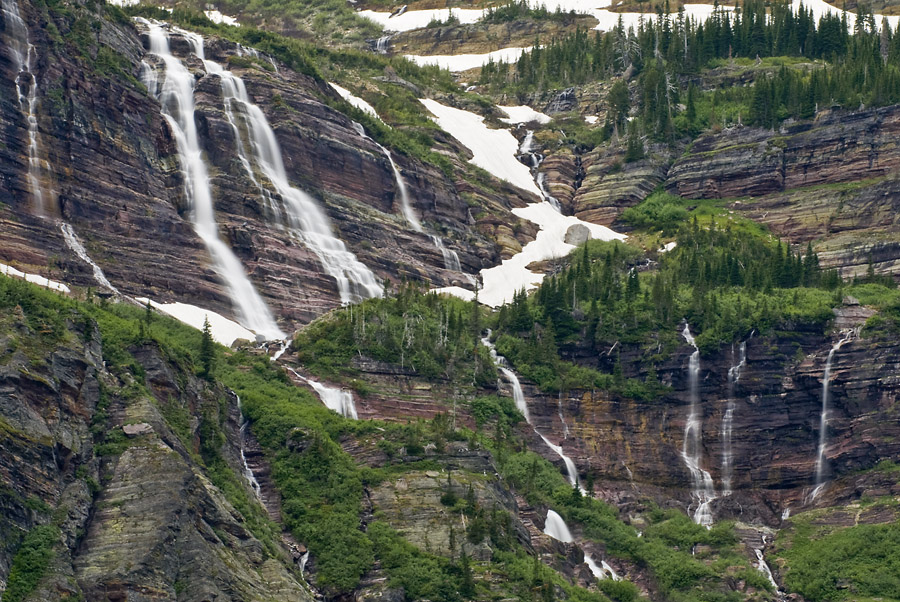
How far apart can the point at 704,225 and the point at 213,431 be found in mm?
69289

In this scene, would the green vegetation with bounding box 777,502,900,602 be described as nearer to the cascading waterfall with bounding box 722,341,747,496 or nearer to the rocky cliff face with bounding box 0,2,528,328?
the cascading waterfall with bounding box 722,341,747,496

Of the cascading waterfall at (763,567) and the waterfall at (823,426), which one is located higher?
the waterfall at (823,426)

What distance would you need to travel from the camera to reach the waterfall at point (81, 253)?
104562 millimetres

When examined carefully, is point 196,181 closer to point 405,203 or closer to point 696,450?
point 405,203

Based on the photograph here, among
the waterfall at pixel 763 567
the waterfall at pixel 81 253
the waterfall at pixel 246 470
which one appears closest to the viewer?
the waterfall at pixel 246 470

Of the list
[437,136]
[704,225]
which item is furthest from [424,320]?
[437,136]

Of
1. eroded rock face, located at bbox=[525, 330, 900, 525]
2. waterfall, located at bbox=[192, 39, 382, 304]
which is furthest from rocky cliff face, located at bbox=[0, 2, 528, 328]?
eroded rock face, located at bbox=[525, 330, 900, 525]

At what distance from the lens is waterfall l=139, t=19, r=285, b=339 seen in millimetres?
112562

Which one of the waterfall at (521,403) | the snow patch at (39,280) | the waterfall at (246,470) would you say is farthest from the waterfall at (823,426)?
the snow patch at (39,280)

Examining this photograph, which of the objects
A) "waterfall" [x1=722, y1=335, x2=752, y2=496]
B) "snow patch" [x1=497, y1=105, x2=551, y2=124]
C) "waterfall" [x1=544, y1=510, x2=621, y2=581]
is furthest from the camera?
"snow patch" [x1=497, y1=105, x2=551, y2=124]

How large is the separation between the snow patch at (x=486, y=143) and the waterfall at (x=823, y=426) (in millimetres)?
49816

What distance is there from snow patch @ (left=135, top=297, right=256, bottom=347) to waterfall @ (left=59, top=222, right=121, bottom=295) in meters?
2.35

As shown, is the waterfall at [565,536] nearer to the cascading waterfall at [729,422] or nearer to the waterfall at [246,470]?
the cascading waterfall at [729,422]

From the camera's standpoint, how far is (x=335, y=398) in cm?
10069
